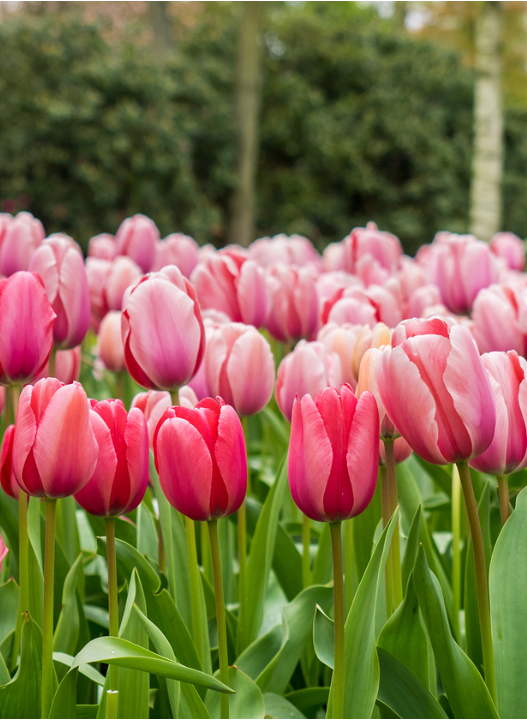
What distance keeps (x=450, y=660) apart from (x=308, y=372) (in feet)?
1.57

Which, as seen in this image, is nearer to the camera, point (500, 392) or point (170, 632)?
point (500, 392)

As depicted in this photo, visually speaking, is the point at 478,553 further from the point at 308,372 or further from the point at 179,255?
the point at 179,255

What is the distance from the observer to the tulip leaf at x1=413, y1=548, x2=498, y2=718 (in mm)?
821

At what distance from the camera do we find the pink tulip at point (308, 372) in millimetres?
1152

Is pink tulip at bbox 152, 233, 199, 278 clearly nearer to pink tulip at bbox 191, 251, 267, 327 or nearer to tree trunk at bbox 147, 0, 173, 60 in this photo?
pink tulip at bbox 191, 251, 267, 327

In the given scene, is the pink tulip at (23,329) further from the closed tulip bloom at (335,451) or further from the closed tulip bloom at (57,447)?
the closed tulip bloom at (335,451)

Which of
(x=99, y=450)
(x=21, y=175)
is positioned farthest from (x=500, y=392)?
(x=21, y=175)

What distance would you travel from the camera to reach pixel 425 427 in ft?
2.52

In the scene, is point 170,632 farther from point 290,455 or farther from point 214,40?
point 214,40

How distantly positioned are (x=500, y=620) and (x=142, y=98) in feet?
27.7

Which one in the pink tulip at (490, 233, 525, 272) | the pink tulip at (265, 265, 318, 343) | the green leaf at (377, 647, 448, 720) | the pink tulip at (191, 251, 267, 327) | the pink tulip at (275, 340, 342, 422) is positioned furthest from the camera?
the pink tulip at (490, 233, 525, 272)

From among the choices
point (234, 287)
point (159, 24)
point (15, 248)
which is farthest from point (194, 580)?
point (159, 24)

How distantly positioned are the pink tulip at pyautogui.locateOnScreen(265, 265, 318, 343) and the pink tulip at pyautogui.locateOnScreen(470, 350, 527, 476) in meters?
0.87

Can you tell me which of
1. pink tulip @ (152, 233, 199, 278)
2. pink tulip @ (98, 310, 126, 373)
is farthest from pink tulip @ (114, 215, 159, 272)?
pink tulip @ (98, 310, 126, 373)
